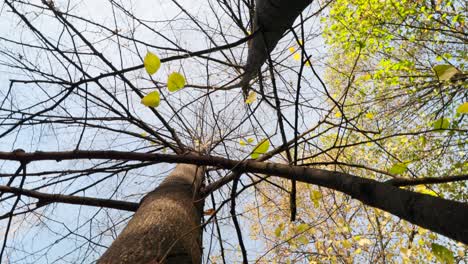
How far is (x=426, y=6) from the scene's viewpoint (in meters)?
4.95

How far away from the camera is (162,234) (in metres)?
1.09

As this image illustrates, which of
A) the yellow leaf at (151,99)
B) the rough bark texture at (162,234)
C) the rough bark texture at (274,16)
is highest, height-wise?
the rough bark texture at (274,16)

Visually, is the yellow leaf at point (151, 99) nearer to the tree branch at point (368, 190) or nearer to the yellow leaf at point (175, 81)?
the yellow leaf at point (175, 81)

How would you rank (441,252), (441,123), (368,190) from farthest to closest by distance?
1. (441,123)
2. (441,252)
3. (368,190)

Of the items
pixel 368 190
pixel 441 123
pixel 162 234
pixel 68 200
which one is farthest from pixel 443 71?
pixel 68 200

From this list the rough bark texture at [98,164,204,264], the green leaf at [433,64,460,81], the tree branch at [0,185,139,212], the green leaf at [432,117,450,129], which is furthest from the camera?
the tree branch at [0,185,139,212]

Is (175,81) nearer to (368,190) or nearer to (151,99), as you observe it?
(151,99)

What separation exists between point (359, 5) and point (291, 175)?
16.6 ft

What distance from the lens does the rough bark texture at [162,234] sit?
96cm

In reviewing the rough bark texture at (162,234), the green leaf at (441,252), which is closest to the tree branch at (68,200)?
the rough bark texture at (162,234)

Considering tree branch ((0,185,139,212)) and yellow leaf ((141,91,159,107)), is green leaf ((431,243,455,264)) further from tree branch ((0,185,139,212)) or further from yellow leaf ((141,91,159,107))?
tree branch ((0,185,139,212))

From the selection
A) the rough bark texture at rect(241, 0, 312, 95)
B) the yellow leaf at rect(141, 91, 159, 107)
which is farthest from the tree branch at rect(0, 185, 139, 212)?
the rough bark texture at rect(241, 0, 312, 95)

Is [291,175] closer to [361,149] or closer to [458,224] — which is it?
[458,224]

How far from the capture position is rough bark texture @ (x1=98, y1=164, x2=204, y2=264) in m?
0.96
